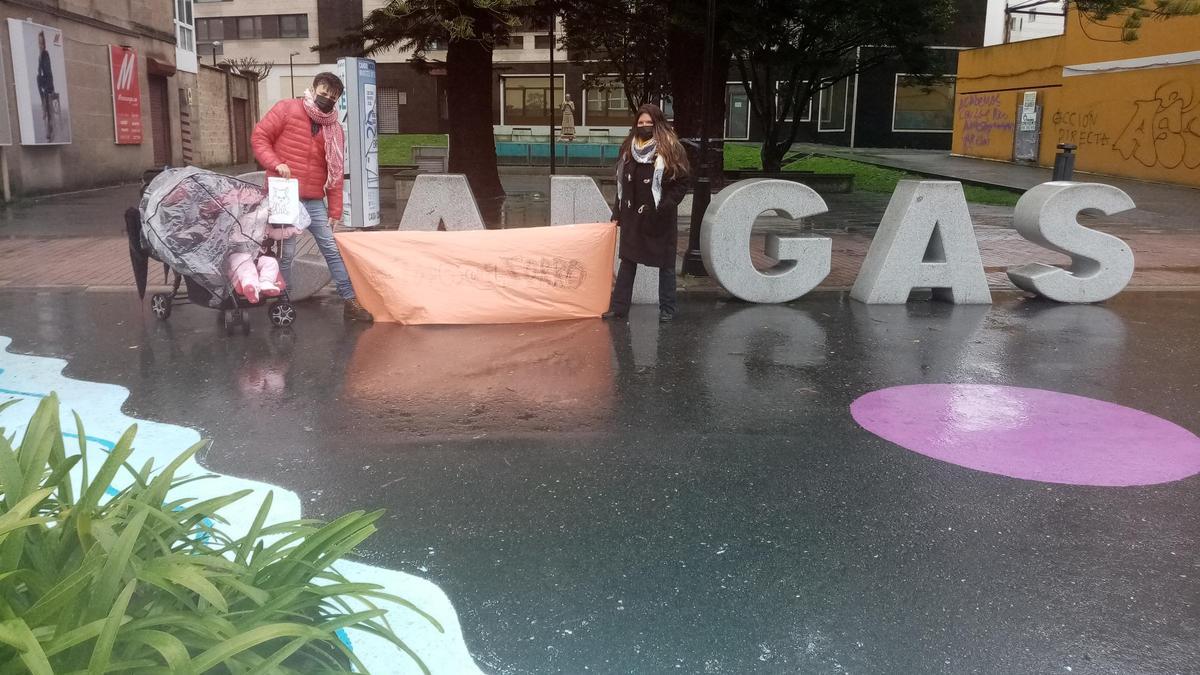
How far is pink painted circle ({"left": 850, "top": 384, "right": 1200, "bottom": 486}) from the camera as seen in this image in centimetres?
511

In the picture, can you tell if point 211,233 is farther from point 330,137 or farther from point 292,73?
point 292,73

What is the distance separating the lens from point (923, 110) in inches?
1668

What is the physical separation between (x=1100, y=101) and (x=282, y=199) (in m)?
25.3

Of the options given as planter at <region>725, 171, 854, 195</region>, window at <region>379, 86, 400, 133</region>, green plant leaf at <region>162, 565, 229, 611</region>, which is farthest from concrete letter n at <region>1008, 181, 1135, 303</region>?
window at <region>379, 86, 400, 133</region>

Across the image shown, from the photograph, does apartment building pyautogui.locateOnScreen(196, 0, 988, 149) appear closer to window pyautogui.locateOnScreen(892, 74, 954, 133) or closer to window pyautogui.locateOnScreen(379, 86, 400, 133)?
window pyautogui.locateOnScreen(379, 86, 400, 133)

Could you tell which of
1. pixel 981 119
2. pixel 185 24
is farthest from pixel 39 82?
pixel 981 119

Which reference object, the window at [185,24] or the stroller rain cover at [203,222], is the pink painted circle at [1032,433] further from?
the window at [185,24]

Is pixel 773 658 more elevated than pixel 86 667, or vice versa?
pixel 86 667

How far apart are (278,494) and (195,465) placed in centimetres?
66

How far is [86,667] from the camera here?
1.91 meters

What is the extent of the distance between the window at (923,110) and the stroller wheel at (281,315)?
3800 cm

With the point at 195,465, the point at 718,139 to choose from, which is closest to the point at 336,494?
the point at 195,465

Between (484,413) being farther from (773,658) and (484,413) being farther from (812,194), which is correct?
(812,194)

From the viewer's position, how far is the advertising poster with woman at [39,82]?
59.6 feet
